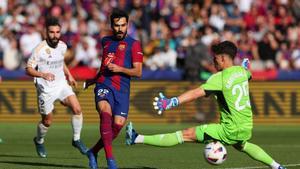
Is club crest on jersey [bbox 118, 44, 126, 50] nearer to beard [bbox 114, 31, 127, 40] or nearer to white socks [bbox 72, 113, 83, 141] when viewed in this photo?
beard [bbox 114, 31, 127, 40]

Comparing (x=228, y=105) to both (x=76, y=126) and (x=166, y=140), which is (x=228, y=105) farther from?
(x=76, y=126)

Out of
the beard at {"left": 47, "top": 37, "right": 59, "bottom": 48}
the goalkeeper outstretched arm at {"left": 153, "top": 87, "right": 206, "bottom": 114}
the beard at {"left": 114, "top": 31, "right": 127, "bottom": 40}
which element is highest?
the beard at {"left": 114, "top": 31, "right": 127, "bottom": 40}

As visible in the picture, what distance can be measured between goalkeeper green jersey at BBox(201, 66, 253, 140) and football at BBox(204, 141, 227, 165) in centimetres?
20

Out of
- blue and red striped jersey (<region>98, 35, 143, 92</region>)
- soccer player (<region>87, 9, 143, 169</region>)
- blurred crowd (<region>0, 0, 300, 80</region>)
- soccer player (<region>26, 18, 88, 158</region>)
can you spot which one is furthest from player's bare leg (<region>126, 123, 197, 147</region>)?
blurred crowd (<region>0, 0, 300, 80</region>)

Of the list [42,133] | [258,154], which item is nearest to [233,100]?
[258,154]

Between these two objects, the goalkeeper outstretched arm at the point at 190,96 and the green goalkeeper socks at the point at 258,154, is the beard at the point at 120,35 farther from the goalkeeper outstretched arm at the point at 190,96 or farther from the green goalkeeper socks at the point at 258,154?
the green goalkeeper socks at the point at 258,154

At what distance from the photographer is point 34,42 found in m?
26.0

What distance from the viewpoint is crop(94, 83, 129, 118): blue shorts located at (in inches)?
531

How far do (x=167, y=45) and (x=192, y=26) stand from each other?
1.07m

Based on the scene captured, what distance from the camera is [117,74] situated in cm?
1359

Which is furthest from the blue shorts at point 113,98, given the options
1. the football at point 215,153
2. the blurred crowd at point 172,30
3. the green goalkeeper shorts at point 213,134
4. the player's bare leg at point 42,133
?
the blurred crowd at point 172,30

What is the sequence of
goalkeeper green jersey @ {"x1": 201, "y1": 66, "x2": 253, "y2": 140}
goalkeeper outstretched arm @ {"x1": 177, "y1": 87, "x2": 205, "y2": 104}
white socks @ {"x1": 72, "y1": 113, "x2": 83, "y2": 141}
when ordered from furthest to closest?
white socks @ {"x1": 72, "y1": 113, "x2": 83, "y2": 141} → goalkeeper green jersey @ {"x1": 201, "y1": 66, "x2": 253, "y2": 140} → goalkeeper outstretched arm @ {"x1": 177, "y1": 87, "x2": 205, "y2": 104}

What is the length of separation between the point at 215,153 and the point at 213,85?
939 millimetres

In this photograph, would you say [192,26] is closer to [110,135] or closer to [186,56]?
[186,56]
